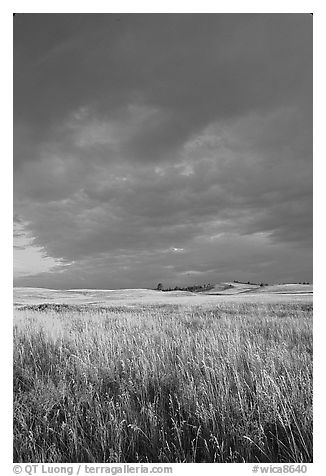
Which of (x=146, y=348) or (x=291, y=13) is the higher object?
(x=291, y=13)

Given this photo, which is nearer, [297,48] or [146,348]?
[297,48]

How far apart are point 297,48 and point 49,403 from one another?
432 centimetres

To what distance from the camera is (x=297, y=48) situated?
369 centimetres

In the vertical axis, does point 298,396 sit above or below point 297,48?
below
